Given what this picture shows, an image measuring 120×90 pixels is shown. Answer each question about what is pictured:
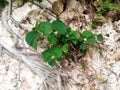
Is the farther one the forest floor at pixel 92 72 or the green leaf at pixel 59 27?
the forest floor at pixel 92 72

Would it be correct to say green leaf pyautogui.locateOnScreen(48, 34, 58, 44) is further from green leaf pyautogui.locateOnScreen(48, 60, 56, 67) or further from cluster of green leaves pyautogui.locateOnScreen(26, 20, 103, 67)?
green leaf pyautogui.locateOnScreen(48, 60, 56, 67)

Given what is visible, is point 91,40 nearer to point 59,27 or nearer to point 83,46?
point 83,46

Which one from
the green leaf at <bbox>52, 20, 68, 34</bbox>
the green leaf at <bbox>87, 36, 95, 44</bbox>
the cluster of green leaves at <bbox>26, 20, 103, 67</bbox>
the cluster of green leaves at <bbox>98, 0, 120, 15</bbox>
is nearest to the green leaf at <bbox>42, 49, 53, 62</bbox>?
the cluster of green leaves at <bbox>26, 20, 103, 67</bbox>

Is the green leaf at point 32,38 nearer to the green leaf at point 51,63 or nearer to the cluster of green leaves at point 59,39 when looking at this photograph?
the cluster of green leaves at point 59,39

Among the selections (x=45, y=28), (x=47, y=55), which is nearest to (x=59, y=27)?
(x=45, y=28)

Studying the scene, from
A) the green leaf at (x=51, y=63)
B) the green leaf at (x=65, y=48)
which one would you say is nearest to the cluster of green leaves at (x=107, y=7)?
the green leaf at (x=65, y=48)

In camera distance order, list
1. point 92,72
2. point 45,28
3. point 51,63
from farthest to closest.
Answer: point 92,72, point 51,63, point 45,28

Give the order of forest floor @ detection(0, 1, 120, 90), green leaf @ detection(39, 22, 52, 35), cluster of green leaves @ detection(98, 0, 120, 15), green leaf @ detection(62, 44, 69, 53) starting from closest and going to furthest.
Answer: green leaf @ detection(39, 22, 52, 35)
green leaf @ detection(62, 44, 69, 53)
forest floor @ detection(0, 1, 120, 90)
cluster of green leaves @ detection(98, 0, 120, 15)

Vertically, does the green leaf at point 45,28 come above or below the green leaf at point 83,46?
above

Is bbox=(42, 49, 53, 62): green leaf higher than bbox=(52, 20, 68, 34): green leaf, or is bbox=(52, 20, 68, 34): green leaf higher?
bbox=(52, 20, 68, 34): green leaf

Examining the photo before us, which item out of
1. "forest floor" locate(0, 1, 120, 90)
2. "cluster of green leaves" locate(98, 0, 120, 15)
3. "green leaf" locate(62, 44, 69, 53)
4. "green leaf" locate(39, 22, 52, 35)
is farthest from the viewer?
"cluster of green leaves" locate(98, 0, 120, 15)
